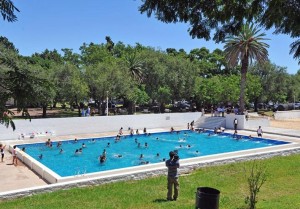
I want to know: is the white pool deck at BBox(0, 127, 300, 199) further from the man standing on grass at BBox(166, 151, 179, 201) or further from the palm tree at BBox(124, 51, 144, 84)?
the palm tree at BBox(124, 51, 144, 84)

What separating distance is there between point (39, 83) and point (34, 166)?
611 inches

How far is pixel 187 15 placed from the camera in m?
6.78

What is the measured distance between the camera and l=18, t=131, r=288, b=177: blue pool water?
21.7 meters

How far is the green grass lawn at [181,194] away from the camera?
34.6 feet

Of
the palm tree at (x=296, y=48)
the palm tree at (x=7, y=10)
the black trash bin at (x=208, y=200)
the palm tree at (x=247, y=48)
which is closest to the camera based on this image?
the palm tree at (x=7, y=10)

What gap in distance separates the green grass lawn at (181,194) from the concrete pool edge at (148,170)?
0.37 metres

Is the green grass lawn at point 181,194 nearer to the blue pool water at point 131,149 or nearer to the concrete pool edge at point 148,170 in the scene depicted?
the concrete pool edge at point 148,170

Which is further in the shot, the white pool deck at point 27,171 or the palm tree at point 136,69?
the palm tree at point 136,69

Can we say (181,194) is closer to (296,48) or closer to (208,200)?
(208,200)

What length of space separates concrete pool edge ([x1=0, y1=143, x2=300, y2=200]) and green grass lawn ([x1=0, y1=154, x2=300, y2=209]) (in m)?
0.37

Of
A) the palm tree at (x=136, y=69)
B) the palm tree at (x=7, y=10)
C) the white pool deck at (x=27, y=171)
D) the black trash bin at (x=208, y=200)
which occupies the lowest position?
the white pool deck at (x=27, y=171)

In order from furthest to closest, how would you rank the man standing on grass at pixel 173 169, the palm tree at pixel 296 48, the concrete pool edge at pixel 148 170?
the concrete pool edge at pixel 148 170 < the man standing on grass at pixel 173 169 < the palm tree at pixel 296 48

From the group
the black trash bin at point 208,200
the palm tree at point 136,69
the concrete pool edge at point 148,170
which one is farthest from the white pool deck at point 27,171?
the palm tree at point 136,69

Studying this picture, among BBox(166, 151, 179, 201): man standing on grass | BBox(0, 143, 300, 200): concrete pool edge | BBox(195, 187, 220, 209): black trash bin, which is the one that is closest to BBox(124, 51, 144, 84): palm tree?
BBox(0, 143, 300, 200): concrete pool edge
